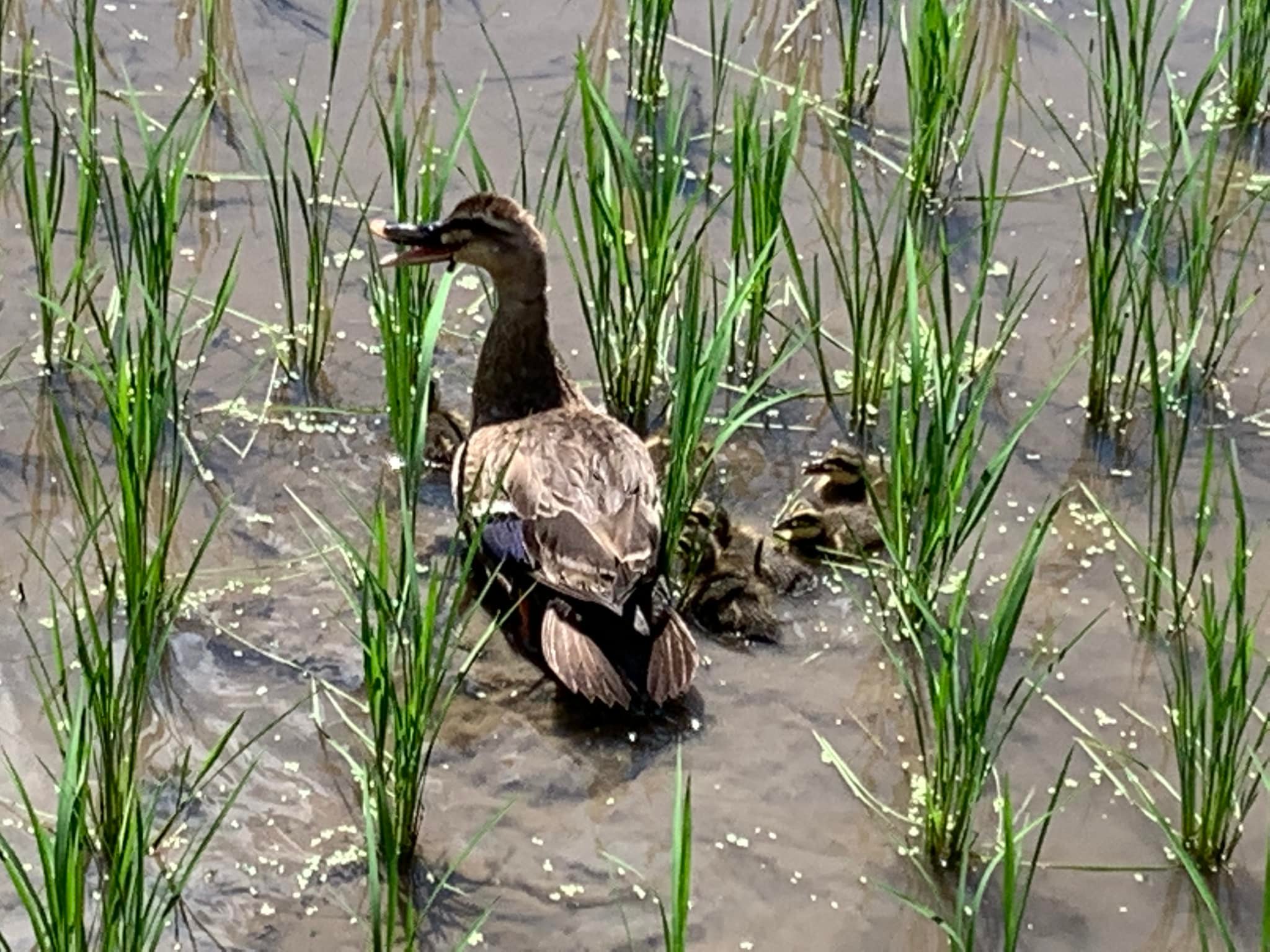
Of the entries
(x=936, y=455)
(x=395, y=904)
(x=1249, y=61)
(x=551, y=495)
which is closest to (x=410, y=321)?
(x=551, y=495)

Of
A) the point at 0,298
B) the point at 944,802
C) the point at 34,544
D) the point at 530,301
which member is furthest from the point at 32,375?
the point at 944,802

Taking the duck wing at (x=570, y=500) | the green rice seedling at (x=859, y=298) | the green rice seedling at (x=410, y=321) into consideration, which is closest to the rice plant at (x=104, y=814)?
the green rice seedling at (x=410, y=321)

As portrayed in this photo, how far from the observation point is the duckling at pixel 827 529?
5.09m

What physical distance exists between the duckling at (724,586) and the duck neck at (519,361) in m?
0.59

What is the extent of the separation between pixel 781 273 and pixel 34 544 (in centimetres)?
208

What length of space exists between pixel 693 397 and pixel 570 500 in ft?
1.47

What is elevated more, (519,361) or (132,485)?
(132,485)

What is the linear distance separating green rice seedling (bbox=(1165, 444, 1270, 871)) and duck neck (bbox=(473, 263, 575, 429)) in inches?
65.4

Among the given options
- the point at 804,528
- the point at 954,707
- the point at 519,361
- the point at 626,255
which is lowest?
the point at 804,528

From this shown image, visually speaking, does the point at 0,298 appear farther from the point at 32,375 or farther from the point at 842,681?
the point at 842,681

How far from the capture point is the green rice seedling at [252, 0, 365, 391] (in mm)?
5328

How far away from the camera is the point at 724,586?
488 centimetres

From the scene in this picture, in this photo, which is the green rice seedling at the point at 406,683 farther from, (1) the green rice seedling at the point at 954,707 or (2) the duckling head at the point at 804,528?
(2) the duckling head at the point at 804,528

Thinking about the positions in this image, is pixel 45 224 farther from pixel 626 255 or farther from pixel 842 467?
pixel 842 467
